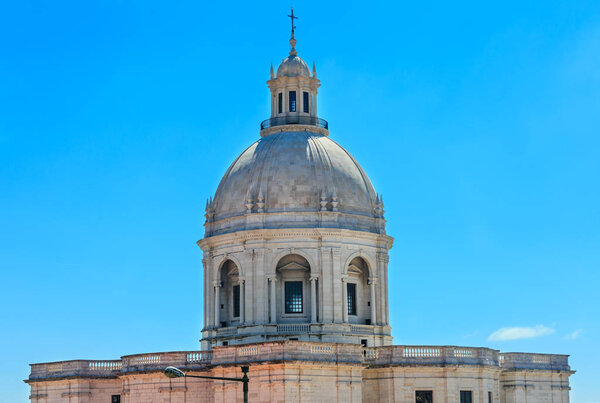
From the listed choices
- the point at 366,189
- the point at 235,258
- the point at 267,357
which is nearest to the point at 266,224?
the point at 235,258

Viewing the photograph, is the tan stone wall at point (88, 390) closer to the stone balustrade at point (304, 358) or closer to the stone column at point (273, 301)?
the stone balustrade at point (304, 358)

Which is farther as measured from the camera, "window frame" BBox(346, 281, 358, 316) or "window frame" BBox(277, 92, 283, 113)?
"window frame" BBox(277, 92, 283, 113)

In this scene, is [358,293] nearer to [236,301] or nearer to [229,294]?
[236,301]

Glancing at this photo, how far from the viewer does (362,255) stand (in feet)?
244

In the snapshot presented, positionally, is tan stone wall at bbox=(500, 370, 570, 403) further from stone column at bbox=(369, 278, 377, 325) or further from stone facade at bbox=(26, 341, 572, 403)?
stone column at bbox=(369, 278, 377, 325)

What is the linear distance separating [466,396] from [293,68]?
25.9 m

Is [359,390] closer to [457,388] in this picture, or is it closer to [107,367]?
[457,388]

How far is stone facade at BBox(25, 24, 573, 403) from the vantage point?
6738 centimetres

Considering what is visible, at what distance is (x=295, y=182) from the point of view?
74188 millimetres

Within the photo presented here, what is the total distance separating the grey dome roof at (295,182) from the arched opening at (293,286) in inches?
97.7

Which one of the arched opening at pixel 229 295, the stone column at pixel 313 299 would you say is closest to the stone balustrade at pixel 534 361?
the stone column at pixel 313 299

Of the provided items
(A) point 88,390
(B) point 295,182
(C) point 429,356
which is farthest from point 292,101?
(A) point 88,390

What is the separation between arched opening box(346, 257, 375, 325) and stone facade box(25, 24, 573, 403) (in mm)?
87

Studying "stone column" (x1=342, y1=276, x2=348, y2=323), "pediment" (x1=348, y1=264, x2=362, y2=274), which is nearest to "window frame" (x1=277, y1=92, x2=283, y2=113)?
"pediment" (x1=348, y1=264, x2=362, y2=274)
